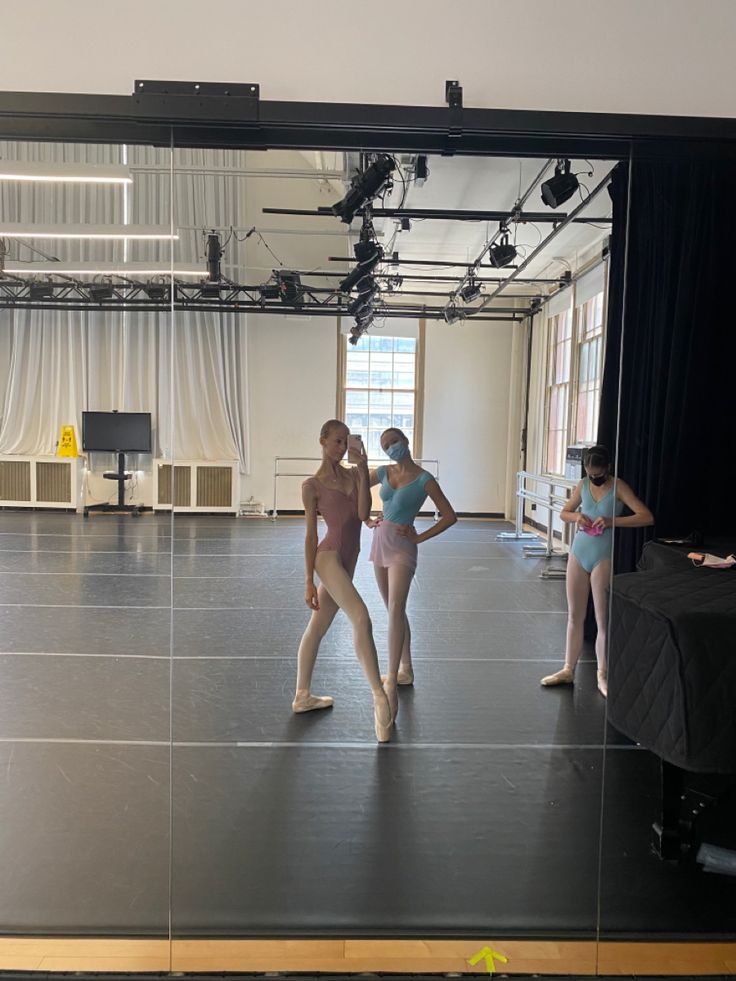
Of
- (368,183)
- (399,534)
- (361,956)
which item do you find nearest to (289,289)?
(368,183)

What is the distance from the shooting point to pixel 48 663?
309 centimetres

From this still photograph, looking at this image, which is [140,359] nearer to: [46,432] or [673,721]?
[46,432]

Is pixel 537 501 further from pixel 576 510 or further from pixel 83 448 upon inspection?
pixel 83 448

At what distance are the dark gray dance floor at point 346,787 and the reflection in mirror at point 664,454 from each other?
0.02 metres

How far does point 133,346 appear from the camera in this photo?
209 centimetres

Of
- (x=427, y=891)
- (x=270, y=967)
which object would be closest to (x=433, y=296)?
(x=427, y=891)

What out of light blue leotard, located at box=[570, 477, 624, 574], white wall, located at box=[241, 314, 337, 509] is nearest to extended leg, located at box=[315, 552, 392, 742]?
white wall, located at box=[241, 314, 337, 509]

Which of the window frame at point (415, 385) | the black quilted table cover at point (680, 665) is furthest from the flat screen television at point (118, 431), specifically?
the black quilted table cover at point (680, 665)

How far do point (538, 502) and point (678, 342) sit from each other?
2.16 feet

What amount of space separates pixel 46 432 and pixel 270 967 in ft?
5.69

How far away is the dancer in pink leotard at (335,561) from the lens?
1.99 m

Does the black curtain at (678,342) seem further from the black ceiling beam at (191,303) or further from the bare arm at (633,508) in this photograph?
the black ceiling beam at (191,303)

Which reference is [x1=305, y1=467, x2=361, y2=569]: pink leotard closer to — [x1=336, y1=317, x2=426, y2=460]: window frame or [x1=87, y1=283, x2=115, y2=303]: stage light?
[x1=336, y1=317, x2=426, y2=460]: window frame

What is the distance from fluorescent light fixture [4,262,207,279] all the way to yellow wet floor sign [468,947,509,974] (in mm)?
2130
